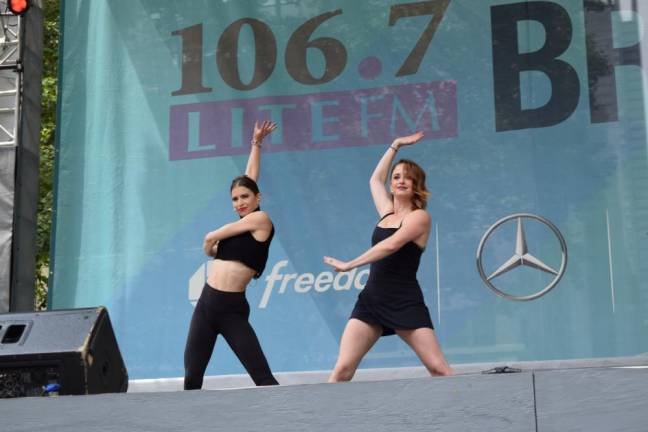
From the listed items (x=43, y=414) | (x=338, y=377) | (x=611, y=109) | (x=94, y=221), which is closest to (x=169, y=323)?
(x=94, y=221)

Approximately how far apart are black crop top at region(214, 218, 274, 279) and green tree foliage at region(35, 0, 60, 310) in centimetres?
824

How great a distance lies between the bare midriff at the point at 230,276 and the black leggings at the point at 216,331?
30 millimetres

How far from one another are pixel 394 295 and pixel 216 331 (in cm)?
108

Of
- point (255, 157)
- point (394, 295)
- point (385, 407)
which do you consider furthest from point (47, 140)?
point (385, 407)

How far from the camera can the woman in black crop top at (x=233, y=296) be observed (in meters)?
5.25

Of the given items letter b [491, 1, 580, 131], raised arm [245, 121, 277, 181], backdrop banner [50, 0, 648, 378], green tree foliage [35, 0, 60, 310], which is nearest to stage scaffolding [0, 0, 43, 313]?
backdrop banner [50, 0, 648, 378]

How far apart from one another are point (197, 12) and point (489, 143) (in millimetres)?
2534

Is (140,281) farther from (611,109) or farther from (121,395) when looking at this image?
(121,395)

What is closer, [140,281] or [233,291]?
[233,291]

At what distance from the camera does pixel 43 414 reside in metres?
3.34

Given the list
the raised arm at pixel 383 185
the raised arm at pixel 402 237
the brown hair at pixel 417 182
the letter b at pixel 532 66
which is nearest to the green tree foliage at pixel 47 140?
the letter b at pixel 532 66

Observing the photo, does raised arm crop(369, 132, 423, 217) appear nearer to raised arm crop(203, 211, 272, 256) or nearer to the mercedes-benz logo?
raised arm crop(203, 211, 272, 256)

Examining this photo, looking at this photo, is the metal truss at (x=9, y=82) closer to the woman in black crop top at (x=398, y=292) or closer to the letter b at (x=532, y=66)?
the letter b at (x=532, y=66)

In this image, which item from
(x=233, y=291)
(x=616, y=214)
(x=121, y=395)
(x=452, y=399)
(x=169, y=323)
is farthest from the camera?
(x=169, y=323)
